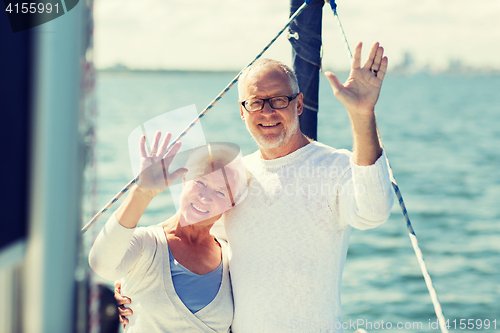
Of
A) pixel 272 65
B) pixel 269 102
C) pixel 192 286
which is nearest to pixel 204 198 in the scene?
pixel 192 286

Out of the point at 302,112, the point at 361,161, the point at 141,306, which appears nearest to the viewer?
the point at 361,161

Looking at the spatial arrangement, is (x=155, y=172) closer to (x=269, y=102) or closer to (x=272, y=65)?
(x=269, y=102)

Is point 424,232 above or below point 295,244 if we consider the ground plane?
below

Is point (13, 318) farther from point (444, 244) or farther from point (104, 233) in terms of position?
point (444, 244)

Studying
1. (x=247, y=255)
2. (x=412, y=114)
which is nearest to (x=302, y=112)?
(x=247, y=255)

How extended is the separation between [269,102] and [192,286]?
2.51 feet

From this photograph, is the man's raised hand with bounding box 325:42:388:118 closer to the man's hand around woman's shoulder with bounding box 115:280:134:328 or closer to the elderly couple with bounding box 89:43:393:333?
the elderly couple with bounding box 89:43:393:333

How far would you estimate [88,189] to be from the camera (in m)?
0.74

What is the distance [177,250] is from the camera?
1940mm

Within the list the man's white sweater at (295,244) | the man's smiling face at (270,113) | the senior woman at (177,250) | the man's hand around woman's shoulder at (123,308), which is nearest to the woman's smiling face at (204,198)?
the senior woman at (177,250)

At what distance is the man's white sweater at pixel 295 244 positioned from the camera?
183cm

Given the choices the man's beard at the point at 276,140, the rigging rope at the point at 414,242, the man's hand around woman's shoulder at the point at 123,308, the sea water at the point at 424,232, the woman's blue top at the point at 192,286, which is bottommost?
the sea water at the point at 424,232

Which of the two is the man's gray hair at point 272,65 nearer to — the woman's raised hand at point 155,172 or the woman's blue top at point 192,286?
the woman's raised hand at point 155,172

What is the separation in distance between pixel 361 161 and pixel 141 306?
97 cm
